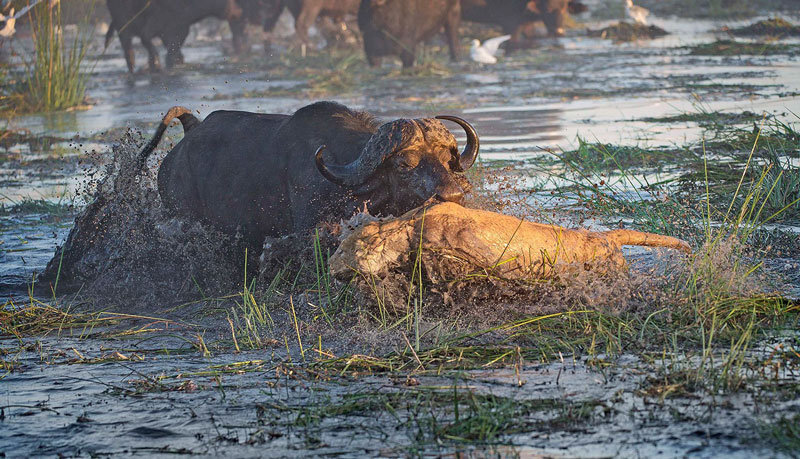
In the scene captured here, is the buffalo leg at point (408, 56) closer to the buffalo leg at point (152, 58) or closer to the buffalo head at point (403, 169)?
the buffalo leg at point (152, 58)

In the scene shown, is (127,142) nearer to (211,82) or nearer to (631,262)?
(631,262)

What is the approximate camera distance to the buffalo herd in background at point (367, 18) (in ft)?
62.1

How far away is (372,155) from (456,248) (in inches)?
45.6

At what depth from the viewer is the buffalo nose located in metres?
5.68

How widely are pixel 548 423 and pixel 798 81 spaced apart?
39.6 ft

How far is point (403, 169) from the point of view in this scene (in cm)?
587

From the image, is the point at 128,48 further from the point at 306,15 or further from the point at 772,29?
the point at 772,29

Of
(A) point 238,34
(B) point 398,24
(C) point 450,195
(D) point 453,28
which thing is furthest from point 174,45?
(C) point 450,195

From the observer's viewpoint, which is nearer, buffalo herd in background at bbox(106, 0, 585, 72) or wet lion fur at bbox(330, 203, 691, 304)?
wet lion fur at bbox(330, 203, 691, 304)

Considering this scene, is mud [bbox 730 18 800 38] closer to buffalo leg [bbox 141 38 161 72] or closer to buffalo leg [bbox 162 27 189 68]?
buffalo leg [bbox 162 27 189 68]

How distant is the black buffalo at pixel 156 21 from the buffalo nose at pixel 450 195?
16499 mm

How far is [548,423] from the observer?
366 cm

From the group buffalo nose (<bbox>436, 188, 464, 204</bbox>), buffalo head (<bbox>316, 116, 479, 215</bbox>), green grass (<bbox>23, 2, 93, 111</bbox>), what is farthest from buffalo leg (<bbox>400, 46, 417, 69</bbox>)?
buffalo nose (<bbox>436, 188, 464, 204</bbox>)

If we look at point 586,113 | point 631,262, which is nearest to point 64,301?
point 631,262
